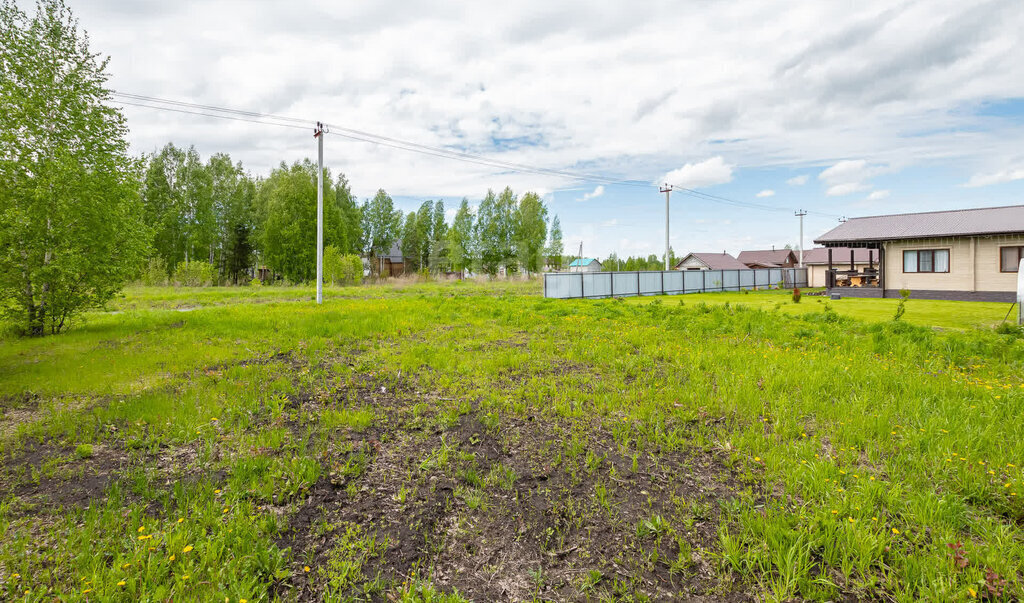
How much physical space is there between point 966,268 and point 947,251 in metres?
1.17

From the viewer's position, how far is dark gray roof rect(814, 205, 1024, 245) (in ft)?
71.0

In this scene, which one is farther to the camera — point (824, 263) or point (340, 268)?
point (824, 263)

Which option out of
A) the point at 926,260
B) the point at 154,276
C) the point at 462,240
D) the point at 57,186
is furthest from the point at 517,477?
the point at 462,240

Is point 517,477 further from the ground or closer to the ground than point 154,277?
closer to the ground

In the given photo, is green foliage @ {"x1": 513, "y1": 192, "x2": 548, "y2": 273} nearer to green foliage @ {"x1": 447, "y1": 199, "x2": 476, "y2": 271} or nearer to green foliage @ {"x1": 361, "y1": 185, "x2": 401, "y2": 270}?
green foliage @ {"x1": 447, "y1": 199, "x2": 476, "y2": 271}

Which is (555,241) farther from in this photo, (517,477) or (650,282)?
(517,477)

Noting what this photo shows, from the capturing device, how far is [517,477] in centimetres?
416

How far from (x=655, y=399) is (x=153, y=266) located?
37.2 m

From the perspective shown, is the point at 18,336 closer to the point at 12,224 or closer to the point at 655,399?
the point at 12,224

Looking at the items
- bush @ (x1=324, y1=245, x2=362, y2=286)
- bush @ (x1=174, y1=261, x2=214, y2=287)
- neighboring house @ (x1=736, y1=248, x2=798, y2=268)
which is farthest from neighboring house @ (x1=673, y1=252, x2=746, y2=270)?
bush @ (x1=174, y1=261, x2=214, y2=287)

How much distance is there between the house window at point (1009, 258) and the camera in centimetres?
2097

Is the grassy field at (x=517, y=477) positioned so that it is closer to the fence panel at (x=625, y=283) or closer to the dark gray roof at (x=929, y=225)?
the dark gray roof at (x=929, y=225)

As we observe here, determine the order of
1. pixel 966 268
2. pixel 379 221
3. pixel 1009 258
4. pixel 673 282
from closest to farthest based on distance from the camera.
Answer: pixel 1009 258 → pixel 966 268 → pixel 673 282 → pixel 379 221

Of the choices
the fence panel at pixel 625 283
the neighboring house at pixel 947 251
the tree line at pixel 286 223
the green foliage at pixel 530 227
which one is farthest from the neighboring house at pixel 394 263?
the neighboring house at pixel 947 251
